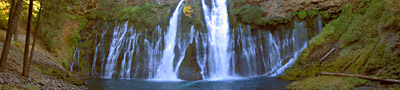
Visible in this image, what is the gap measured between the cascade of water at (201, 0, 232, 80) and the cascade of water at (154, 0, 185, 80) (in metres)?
2.69

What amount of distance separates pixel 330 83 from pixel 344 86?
2.96ft

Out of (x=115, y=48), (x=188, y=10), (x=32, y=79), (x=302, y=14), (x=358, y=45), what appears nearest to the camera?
(x=32, y=79)

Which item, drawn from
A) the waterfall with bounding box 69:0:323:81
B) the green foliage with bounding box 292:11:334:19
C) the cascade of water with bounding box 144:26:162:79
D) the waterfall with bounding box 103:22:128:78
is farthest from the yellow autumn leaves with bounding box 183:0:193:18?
the green foliage with bounding box 292:11:334:19

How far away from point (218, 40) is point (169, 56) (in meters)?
4.03

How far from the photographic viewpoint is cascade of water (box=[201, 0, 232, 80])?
19.3 meters

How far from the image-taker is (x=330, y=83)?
35.0 ft

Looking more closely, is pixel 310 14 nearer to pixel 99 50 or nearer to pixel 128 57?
pixel 128 57

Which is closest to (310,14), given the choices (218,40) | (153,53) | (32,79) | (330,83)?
(218,40)

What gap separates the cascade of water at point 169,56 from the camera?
64.5ft

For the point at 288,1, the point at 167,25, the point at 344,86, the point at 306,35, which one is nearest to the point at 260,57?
the point at 306,35

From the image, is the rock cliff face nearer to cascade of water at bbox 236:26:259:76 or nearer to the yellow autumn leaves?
cascade of water at bbox 236:26:259:76

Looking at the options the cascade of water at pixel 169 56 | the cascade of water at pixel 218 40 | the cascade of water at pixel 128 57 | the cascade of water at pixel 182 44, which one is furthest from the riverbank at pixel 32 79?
the cascade of water at pixel 218 40

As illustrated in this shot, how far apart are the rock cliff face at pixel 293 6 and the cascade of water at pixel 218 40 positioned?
3.33 meters

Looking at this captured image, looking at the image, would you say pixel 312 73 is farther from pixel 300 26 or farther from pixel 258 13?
pixel 258 13
